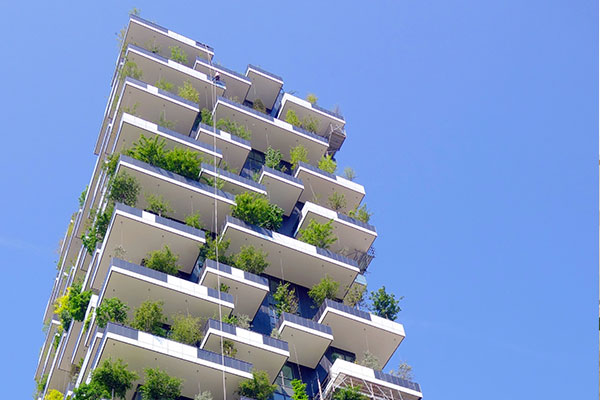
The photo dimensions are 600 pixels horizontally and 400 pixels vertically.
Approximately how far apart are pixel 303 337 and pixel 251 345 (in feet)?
12.9

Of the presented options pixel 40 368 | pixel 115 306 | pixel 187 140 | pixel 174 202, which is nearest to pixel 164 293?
pixel 115 306

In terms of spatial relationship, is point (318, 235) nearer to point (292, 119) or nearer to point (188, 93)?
point (292, 119)

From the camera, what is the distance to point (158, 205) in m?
42.6

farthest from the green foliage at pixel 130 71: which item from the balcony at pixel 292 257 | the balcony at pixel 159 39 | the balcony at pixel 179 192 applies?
the balcony at pixel 292 257

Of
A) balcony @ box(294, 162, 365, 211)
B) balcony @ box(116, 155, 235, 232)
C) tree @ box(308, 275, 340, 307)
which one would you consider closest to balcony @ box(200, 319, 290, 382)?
tree @ box(308, 275, 340, 307)

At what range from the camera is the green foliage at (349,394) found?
37.9 m

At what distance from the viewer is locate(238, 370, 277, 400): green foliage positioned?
36.1 meters

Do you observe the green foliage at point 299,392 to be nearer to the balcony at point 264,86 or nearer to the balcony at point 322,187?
the balcony at point 322,187

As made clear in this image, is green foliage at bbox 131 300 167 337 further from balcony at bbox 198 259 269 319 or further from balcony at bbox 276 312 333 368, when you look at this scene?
balcony at bbox 276 312 333 368

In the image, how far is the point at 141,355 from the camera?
35.1 meters

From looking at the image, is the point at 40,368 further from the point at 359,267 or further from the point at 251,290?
the point at 359,267

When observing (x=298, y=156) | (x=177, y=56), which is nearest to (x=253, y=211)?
(x=298, y=156)

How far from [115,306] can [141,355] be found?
119 inches

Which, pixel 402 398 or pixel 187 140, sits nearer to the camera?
pixel 402 398
